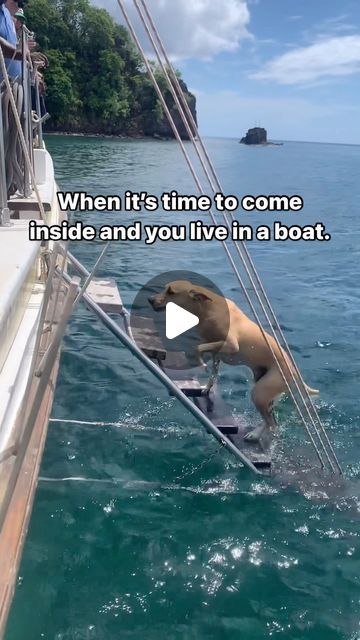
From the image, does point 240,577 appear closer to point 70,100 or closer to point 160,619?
point 160,619

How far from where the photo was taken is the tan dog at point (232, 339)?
6.10 metres

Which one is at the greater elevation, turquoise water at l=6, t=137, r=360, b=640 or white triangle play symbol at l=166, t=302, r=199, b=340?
white triangle play symbol at l=166, t=302, r=199, b=340

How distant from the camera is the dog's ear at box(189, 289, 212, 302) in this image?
6.12m

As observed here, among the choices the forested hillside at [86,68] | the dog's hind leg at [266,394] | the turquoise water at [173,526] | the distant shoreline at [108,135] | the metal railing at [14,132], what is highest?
the forested hillside at [86,68]

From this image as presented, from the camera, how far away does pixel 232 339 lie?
6074mm

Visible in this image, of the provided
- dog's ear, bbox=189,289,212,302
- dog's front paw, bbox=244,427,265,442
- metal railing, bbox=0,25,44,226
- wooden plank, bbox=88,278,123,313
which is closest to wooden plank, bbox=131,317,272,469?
dog's front paw, bbox=244,427,265,442

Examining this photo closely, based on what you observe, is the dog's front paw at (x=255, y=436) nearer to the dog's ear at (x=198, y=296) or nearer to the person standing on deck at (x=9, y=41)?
the dog's ear at (x=198, y=296)

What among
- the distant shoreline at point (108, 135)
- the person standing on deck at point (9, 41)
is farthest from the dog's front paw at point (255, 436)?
the distant shoreline at point (108, 135)

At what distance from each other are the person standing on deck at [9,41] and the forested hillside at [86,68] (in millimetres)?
84941

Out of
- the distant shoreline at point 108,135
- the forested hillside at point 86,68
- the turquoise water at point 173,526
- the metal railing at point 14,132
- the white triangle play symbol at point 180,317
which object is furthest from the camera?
the distant shoreline at point 108,135

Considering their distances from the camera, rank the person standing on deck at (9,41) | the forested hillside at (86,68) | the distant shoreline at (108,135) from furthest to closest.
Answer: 1. the distant shoreline at (108,135)
2. the forested hillside at (86,68)
3. the person standing on deck at (9,41)

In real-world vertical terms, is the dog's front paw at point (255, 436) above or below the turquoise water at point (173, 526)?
above

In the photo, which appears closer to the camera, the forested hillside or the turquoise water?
the turquoise water

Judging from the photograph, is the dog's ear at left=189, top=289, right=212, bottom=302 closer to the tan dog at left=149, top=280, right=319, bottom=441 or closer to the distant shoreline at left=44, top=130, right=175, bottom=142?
the tan dog at left=149, top=280, right=319, bottom=441
